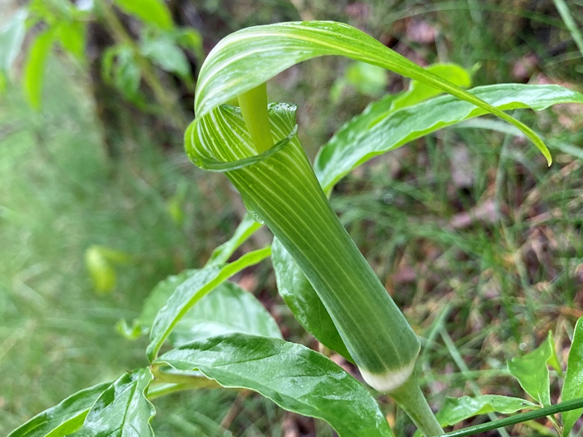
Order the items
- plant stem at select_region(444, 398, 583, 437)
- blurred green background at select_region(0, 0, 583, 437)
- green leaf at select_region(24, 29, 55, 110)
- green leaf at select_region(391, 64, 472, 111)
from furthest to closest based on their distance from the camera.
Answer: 1. green leaf at select_region(24, 29, 55, 110)
2. blurred green background at select_region(0, 0, 583, 437)
3. green leaf at select_region(391, 64, 472, 111)
4. plant stem at select_region(444, 398, 583, 437)

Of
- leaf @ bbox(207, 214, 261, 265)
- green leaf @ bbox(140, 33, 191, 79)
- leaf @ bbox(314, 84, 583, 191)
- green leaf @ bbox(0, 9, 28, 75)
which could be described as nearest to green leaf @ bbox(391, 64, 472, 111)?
leaf @ bbox(314, 84, 583, 191)

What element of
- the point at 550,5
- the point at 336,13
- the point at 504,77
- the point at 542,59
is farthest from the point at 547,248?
the point at 336,13

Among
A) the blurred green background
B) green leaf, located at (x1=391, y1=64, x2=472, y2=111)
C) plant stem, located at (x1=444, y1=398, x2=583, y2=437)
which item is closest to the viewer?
plant stem, located at (x1=444, y1=398, x2=583, y2=437)

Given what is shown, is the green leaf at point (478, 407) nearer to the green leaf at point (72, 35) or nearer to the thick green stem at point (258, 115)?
the thick green stem at point (258, 115)

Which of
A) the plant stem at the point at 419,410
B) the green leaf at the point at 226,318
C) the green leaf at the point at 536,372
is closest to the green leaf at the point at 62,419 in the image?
the green leaf at the point at 226,318

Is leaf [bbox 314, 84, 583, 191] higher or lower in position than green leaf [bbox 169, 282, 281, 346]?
higher

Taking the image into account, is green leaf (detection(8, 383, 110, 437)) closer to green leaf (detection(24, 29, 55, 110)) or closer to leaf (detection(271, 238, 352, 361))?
leaf (detection(271, 238, 352, 361))

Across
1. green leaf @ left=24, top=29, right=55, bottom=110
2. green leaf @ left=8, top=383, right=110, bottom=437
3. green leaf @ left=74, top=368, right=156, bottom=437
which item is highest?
green leaf @ left=24, top=29, right=55, bottom=110

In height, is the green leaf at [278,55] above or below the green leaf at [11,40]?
below
